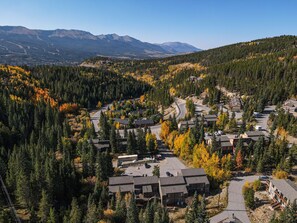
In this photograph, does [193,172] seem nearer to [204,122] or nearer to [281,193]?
[281,193]

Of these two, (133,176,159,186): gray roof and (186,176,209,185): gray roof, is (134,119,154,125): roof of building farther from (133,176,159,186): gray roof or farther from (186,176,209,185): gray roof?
(186,176,209,185): gray roof

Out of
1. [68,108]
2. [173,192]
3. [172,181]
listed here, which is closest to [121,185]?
[172,181]

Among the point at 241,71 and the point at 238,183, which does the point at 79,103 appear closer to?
the point at 241,71

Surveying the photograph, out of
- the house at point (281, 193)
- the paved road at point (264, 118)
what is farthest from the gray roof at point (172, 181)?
the paved road at point (264, 118)

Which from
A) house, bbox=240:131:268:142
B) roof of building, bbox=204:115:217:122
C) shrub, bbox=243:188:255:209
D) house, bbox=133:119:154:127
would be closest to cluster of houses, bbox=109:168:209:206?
shrub, bbox=243:188:255:209

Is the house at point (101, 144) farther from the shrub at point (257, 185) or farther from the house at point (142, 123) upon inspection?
the shrub at point (257, 185)
